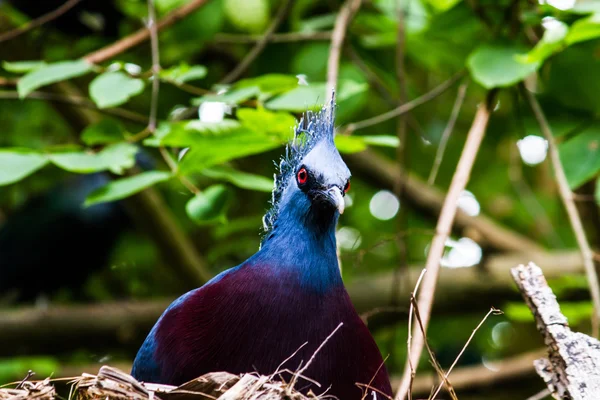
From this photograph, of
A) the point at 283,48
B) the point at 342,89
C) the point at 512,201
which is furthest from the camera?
the point at 512,201

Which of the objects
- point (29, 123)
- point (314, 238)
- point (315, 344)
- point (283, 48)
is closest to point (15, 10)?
point (29, 123)

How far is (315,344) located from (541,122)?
1.72 m

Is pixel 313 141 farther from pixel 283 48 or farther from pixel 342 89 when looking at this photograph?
pixel 283 48

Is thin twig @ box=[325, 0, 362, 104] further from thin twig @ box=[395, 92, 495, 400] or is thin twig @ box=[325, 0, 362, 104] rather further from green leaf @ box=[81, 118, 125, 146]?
green leaf @ box=[81, 118, 125, 146]

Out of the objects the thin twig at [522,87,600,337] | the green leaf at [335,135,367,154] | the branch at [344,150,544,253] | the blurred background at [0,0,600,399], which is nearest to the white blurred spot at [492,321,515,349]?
the blurred background at [0,0,600,399]

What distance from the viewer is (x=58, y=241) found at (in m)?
8.66

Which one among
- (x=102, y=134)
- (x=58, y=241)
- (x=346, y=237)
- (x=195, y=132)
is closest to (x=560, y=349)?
(x=195, y=132)

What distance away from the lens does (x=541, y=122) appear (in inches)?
146

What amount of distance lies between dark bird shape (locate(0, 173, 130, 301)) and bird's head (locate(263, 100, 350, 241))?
545 cm

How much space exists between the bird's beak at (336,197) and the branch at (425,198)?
2737 mm

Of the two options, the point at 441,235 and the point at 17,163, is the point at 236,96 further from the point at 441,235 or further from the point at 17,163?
the point at 441,235

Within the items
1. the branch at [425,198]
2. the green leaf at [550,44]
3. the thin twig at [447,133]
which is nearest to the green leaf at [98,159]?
the thin twig at [447,133]

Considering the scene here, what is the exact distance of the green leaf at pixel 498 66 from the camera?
3463mm

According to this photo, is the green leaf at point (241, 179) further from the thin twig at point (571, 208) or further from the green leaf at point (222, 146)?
the thin twig at point (571, 208)
